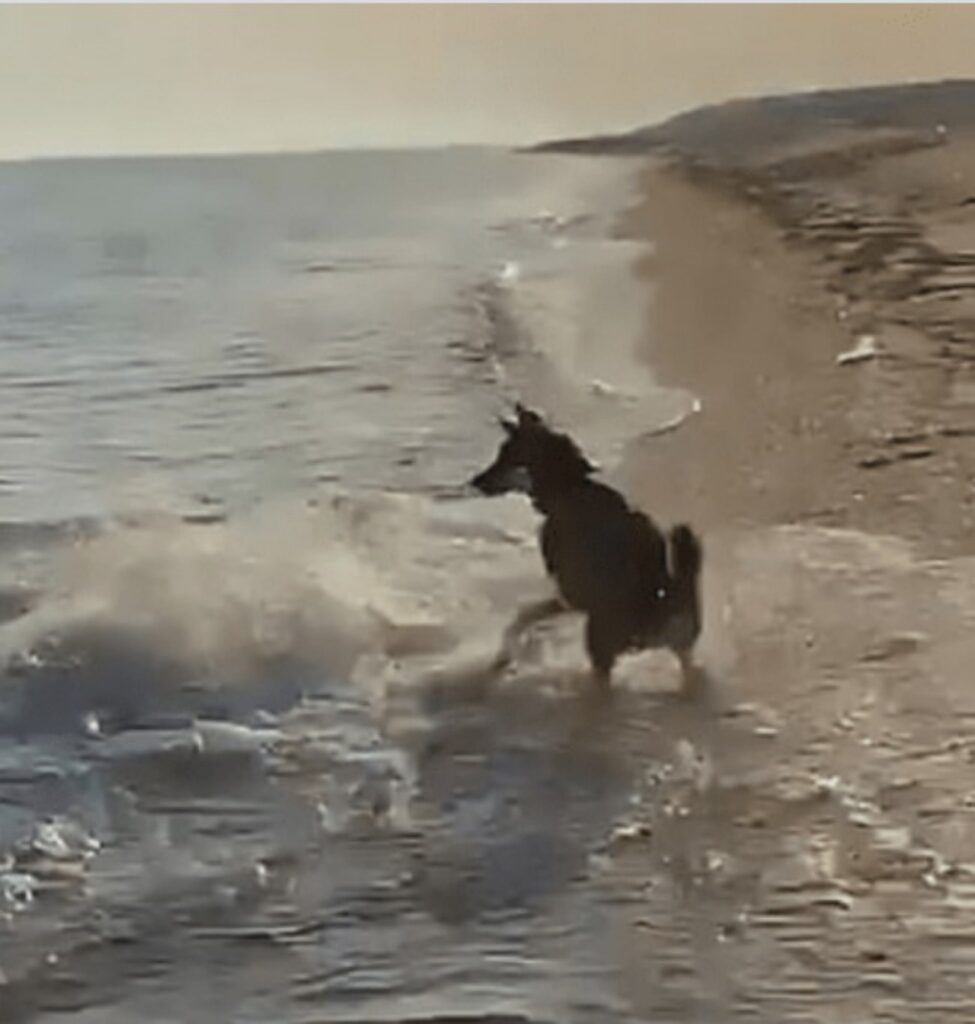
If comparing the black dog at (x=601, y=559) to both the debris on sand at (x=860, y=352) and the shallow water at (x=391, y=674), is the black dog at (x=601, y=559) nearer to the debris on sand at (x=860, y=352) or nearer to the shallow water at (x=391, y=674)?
the shallow water at (x=391, y=674)

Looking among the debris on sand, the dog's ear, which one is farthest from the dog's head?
the debris on sand

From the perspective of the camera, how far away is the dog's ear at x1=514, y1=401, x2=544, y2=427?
1.13 metres

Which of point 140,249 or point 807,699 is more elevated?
point 140,249

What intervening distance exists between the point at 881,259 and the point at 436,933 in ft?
1.46

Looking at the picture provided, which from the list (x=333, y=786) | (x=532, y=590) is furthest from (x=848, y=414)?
(x=333, y=786)

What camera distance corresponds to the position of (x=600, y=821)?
1.07m

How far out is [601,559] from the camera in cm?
111

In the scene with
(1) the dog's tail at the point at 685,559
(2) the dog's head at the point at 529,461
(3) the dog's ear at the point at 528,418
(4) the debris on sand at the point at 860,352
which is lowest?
(1) the dog's tail at the point at 685,559

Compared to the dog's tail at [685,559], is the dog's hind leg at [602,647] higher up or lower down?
lower down

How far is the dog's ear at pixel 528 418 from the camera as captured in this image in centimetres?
113

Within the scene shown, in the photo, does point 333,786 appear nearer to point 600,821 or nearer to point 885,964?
point 600,821

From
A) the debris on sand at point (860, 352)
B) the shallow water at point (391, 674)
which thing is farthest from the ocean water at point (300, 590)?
the debris on sand at point (860, 352)

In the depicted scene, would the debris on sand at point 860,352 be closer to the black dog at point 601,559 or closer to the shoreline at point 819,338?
the shoreline at point 819,338

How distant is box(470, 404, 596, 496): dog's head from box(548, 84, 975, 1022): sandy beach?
4cm
